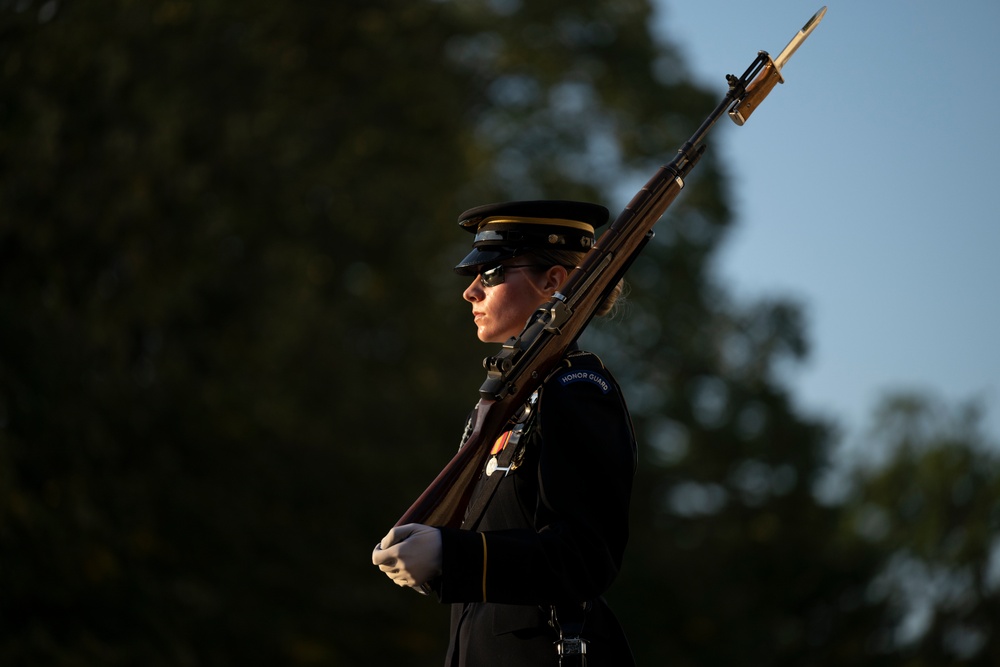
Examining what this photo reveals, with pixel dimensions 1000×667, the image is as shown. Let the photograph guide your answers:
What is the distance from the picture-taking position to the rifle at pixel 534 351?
12.7ft

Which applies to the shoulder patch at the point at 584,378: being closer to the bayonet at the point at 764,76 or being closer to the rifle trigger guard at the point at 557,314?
the rifle trigger guard at the point at 557,314

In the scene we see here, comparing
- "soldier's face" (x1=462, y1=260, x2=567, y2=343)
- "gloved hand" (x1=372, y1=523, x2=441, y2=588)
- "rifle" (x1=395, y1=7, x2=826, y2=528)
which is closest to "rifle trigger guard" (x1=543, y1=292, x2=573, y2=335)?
"rifle" (x1=395, y1=7, x2=826, y2=528)

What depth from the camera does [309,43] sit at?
804 inches

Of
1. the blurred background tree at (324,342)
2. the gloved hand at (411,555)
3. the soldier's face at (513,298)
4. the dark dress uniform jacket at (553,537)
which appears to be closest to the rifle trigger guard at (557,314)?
the dark dress uniform jacket at (553,537)

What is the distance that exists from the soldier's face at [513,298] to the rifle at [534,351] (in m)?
0.22

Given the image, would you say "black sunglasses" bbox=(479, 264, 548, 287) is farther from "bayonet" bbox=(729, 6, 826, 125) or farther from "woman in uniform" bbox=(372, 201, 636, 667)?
"bayonet" bbox=(729, 6, 826, 125)

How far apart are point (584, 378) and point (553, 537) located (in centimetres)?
47

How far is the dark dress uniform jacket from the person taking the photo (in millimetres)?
3660

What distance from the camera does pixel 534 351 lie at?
395cm

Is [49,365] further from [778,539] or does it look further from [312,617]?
[778,539]

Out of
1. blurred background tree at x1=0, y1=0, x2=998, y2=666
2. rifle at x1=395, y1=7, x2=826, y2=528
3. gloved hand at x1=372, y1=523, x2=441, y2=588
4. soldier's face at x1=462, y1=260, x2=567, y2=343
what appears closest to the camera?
gloved hand at x1=372, y1=523, x2=441, y2=588

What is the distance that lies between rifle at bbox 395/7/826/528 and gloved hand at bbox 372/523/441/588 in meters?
0.13

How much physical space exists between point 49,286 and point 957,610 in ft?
61.9

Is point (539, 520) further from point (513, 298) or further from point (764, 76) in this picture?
point (764, 76)
